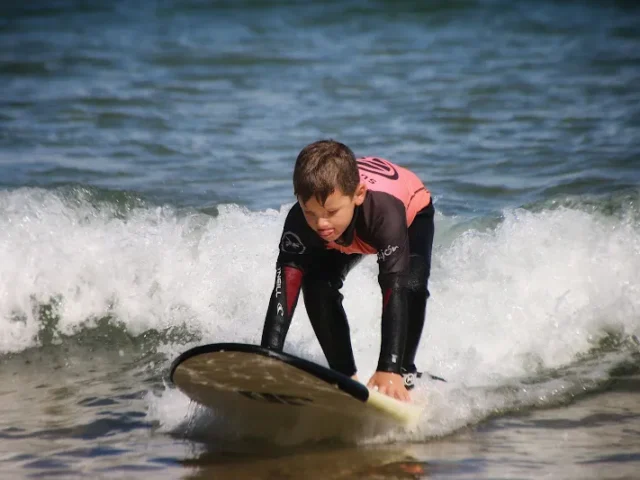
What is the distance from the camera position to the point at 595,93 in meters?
11.6

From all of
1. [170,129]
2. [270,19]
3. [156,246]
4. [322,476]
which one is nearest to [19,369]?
[156,246]

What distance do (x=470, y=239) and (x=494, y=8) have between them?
11108 millimetres

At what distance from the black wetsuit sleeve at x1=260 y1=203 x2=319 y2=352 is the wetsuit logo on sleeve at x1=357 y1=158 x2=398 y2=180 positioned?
1.24 ft

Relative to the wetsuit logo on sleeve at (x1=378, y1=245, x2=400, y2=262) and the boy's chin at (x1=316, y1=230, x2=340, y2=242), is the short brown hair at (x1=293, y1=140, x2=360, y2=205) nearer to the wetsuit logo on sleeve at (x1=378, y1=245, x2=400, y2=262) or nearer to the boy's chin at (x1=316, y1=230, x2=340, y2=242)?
the boy's chin at (x1=316, y1=230, x2=340, y2=242)

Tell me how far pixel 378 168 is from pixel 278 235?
2872 millimetres

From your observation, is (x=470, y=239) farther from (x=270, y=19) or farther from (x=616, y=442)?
(x=270, y=19)

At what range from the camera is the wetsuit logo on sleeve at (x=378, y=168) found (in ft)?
13.7

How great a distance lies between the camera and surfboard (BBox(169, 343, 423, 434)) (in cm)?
359

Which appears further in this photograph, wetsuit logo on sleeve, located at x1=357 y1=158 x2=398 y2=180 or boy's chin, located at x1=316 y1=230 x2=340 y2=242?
wetsuit logo on sleeve, located at x1=357 y1=158 x2=398 y2=180

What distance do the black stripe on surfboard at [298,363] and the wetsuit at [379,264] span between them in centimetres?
21

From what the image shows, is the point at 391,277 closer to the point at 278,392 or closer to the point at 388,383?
the point at 388,383

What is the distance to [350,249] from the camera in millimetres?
4105

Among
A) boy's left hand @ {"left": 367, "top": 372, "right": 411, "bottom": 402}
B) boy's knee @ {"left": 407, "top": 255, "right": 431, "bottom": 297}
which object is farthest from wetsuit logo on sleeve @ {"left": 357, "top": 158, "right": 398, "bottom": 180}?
boy's left hand @ {"left": 367, "top": 372, "right": 411, "bottom": 402}

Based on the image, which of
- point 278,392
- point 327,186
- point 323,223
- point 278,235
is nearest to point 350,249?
point 323,223
